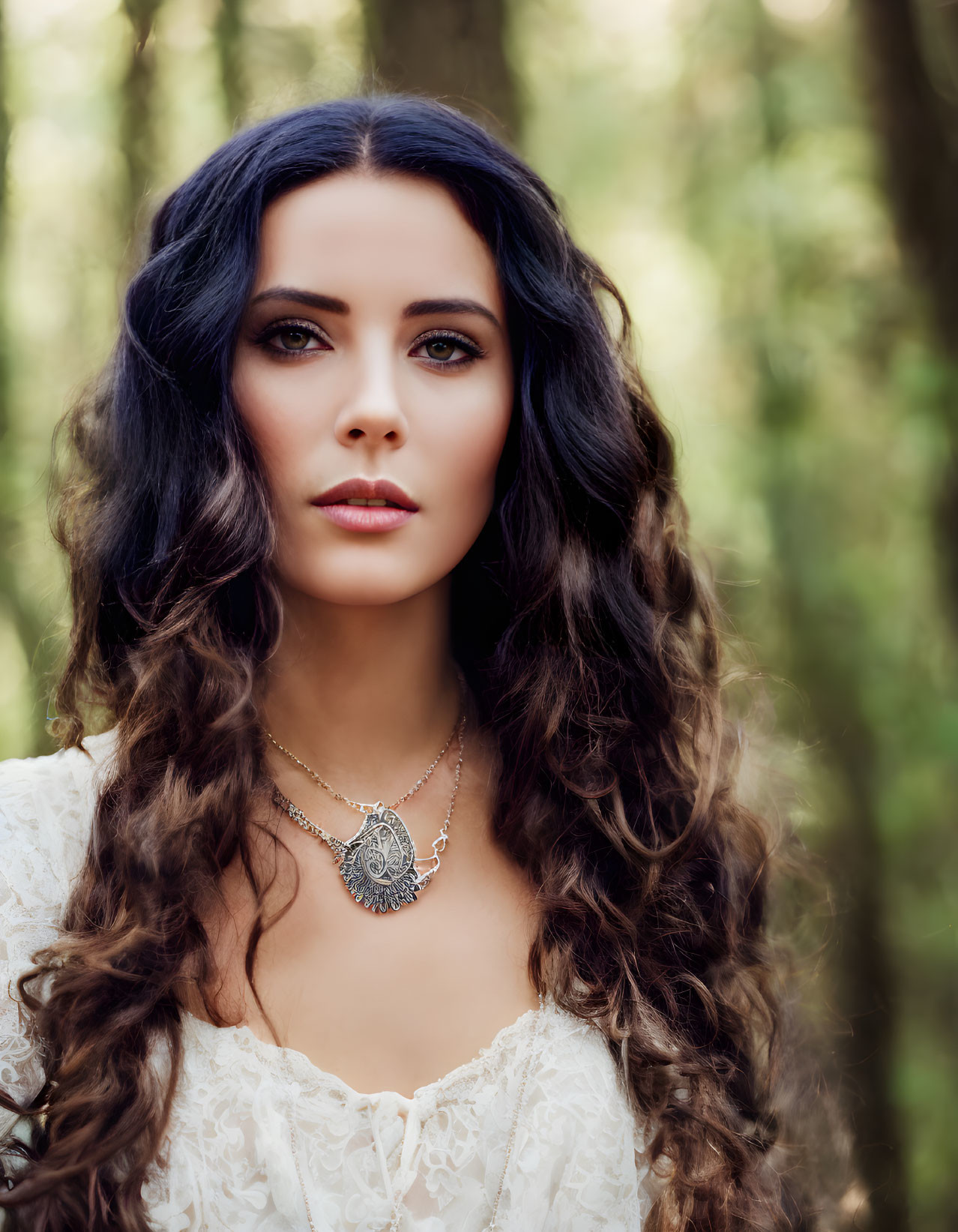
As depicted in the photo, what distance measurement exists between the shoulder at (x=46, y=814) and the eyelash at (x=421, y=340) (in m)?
0.61

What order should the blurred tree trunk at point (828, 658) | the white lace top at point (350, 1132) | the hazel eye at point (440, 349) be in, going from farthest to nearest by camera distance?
the blurred tree trunk at point (828, 658)
the hazel eye at point (440, 349)
the white lace top at point (350, 1132)

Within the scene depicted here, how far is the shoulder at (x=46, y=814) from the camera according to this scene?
136 cm

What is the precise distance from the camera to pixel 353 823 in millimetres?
1515

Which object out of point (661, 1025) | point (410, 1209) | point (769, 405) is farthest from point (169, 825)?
point (769, 405)

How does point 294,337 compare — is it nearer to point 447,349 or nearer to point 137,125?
point 447,349

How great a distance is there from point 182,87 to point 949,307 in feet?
7.39

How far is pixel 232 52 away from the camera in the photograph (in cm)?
281

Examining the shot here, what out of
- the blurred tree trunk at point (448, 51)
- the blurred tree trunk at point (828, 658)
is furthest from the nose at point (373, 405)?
the blurred tree trunk at point (828, 658)

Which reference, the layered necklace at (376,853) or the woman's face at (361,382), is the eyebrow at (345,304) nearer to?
the woman's face at (361,382)

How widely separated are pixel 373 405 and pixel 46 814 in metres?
0.71

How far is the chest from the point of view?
4.39 feet

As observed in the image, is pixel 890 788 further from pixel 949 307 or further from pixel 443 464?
pixel 443 464

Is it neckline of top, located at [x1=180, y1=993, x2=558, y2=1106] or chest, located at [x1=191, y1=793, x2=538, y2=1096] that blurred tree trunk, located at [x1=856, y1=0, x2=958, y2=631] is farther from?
neckline of top, located at [x1=180, y1=993, x2=558, y2=1106]

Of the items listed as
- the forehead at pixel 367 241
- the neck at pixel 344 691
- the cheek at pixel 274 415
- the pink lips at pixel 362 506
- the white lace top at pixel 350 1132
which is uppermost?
the forehead at pixel 367 241
